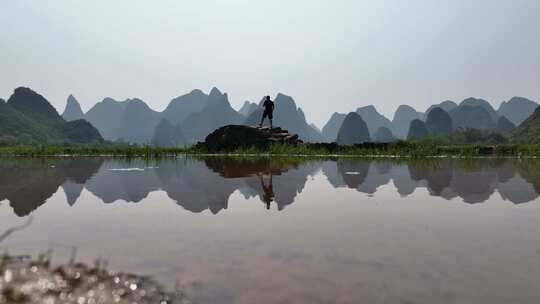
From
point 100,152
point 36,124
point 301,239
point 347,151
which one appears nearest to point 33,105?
point 36,124

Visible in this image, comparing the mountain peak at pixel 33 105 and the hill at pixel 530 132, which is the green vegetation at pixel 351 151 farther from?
the mountain peak at pixel 33 105

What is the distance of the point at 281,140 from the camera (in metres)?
26.7

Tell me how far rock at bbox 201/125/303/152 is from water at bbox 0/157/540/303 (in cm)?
1951

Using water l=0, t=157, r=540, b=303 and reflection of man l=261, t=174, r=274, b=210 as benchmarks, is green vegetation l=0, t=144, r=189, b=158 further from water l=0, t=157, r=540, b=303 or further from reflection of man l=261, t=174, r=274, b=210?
water l=0, t=157, r=540, b=303

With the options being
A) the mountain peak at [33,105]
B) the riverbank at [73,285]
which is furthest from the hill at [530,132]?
the mountain peak at [33,105]

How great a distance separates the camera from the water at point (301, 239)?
2.35 meters

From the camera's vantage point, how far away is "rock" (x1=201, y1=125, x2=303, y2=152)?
87.3 feet

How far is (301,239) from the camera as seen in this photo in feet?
11.8

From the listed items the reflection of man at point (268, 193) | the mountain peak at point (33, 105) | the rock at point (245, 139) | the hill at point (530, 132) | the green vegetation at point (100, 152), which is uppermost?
the mountain peak at point (33, 105)

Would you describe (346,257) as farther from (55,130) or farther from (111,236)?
(55,130)

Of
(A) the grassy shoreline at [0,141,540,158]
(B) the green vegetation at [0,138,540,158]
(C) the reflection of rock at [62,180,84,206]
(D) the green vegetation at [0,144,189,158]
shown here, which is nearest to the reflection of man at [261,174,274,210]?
(C) the reflection of rock at [62,180,84,206]

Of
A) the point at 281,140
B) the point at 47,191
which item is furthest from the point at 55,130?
the point at 47,191

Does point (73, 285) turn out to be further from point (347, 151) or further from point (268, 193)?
point (347, 151)

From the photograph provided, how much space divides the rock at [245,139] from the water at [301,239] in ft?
64.0
